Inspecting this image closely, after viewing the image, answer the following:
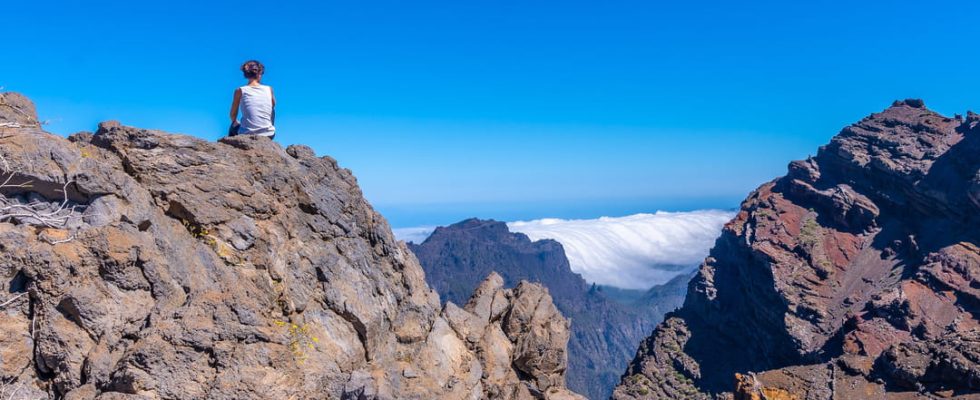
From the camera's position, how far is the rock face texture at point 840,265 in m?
108

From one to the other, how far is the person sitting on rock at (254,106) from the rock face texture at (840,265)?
294 feet

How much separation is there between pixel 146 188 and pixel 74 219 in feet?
10.3

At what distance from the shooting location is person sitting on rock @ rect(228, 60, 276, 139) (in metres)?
21.8

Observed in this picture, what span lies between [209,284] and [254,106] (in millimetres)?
7302

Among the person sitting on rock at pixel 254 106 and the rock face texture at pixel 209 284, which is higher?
the person sitting on rock at pixel 254 106

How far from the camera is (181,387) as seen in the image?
1491 centimetres

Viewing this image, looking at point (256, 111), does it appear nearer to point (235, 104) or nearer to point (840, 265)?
point (235, 104)

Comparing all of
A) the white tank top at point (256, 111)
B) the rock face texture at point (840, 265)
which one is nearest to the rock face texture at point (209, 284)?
the white tank top at point (256, 111)

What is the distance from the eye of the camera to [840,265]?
13338 centimetres

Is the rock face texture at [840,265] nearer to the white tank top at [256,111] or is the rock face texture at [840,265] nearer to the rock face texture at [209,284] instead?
the rock face texture at [209,284]

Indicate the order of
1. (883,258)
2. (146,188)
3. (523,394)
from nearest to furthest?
(146,188) < (523,394) < (883,258)

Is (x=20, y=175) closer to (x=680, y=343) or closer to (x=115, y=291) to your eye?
(x=115, y=291)

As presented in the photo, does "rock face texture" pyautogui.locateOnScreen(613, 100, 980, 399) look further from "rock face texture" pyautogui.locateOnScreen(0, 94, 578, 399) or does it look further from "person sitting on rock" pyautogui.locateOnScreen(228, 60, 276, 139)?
"person sitting on rock" pyautogui.locateOnScreen(228, 60, 276, 139)

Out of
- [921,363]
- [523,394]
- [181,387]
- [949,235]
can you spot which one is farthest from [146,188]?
[949,235]
